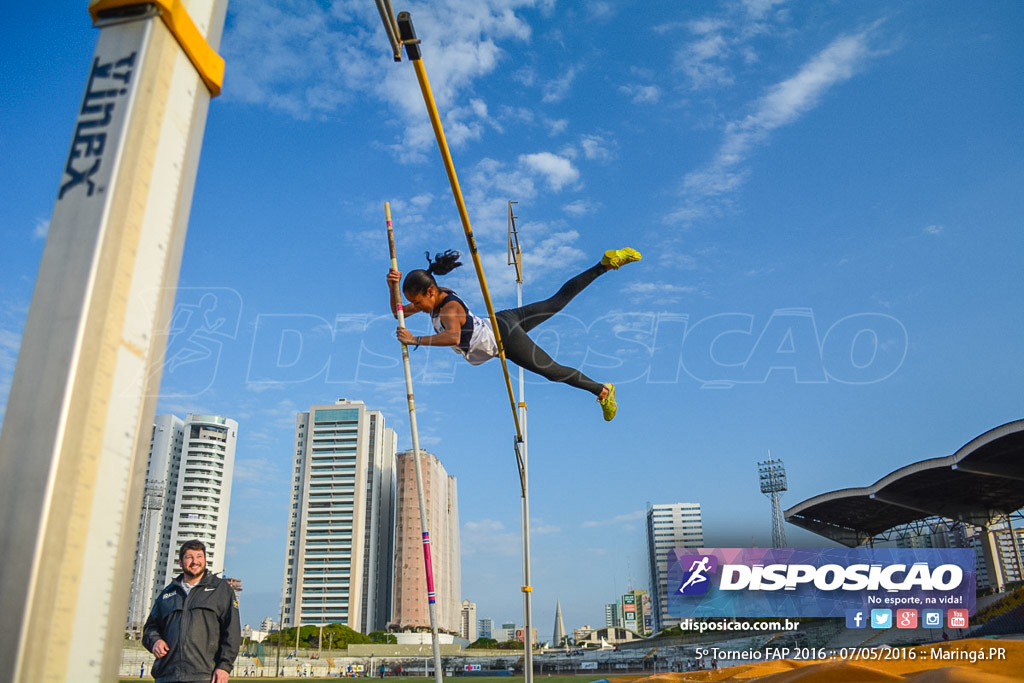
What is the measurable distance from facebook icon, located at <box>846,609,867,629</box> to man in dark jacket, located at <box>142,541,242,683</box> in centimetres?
2140

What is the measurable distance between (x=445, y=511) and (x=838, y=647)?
62.4m

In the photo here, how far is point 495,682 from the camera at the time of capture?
15664 mm

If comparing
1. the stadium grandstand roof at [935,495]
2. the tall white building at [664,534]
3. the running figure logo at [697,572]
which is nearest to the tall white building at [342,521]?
the tall white building at [664,534]

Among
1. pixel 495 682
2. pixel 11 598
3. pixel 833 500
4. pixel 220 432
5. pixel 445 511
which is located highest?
pixel 220 432

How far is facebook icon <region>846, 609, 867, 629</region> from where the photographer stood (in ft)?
66.4

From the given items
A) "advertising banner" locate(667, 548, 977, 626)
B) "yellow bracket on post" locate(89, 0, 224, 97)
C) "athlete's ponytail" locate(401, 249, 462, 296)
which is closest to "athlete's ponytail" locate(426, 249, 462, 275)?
"athlete's ponytail" locate(401, 249, 462, 296)

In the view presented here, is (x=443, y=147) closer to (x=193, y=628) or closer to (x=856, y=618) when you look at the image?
(x=193, y=628)

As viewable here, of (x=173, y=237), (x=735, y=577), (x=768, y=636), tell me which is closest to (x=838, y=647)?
(x=768, y=636)

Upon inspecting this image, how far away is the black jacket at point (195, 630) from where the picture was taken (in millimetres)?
2854

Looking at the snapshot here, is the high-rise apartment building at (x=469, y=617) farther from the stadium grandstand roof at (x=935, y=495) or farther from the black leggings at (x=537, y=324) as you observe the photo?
the black leggings at (x=537, y=324)

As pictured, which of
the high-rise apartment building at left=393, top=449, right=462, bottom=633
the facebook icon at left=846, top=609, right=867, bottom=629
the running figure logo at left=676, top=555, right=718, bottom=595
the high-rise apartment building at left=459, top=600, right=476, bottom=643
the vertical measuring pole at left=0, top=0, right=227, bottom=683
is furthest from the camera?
the high-rise apartment building at left=459, top=600, right=476, bottom=643

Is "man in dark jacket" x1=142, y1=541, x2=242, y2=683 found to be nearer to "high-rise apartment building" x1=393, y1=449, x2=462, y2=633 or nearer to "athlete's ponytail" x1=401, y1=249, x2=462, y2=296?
"athlete's ponytail" x1=401, y1=249, x2=462, y2=296

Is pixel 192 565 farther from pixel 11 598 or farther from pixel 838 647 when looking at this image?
pixel 838 647

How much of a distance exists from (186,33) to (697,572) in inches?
802
